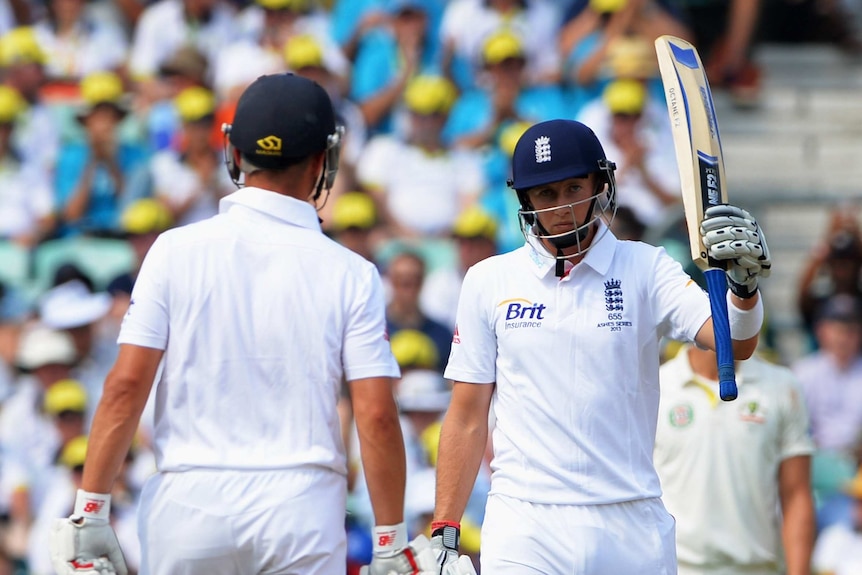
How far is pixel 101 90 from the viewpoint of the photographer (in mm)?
10555

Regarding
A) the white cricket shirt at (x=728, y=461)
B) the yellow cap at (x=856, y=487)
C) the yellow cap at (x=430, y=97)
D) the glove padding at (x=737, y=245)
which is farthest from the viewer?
the yellow cap at (x=430, y=97)

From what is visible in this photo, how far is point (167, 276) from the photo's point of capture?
4.10 metres

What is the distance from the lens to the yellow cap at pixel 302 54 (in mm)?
10398

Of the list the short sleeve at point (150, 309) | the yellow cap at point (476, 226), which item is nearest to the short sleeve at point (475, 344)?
the short sleeve at point (150, 309)

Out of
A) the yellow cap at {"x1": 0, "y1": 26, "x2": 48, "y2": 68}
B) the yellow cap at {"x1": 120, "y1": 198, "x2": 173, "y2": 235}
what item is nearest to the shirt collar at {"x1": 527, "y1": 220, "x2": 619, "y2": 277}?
the yellow cap at {"x1": 120, "y1": 198, "x2": 173, "y2": 235}

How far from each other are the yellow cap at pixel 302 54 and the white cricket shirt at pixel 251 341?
636 cm

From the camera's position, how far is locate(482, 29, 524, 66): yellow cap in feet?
33.8

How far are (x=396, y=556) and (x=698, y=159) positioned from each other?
145cm

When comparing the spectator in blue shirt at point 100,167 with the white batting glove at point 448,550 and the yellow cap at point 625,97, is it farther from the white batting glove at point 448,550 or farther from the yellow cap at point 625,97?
the white batting glove at point 448,550

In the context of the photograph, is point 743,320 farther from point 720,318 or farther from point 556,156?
point 556,156

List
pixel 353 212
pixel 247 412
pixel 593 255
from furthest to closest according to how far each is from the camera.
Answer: pixel 353 212 → pixel 593 255 → pixel 247 412

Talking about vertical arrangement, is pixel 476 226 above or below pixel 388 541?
above

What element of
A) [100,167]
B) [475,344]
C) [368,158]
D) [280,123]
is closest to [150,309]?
[280,123]

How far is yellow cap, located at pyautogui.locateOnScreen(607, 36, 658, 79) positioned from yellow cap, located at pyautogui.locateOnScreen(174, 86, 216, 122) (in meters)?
2.87
